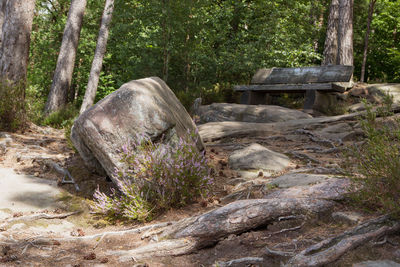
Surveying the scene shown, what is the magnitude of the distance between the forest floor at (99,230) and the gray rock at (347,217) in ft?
0.13

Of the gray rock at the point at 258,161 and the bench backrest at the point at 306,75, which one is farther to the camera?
the bench backrest at the point at 306,75

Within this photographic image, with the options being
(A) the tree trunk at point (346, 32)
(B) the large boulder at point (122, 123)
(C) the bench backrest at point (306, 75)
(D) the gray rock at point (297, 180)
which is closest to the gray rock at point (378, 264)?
(D) the gray rock at point (297, 180)

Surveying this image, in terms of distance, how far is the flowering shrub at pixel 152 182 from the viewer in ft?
12.5

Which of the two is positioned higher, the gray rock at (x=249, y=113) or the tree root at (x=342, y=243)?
the gray rock at (x=249, y=113)

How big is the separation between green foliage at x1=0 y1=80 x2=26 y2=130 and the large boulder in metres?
3.63

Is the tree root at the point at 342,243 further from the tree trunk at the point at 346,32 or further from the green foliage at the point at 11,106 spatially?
the tree trunk at the point at 346,32

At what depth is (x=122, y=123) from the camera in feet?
13.7

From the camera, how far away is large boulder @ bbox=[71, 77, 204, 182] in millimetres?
4113

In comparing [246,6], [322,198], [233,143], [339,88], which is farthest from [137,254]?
[246,6]

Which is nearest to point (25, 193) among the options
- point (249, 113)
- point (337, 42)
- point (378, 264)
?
point (378, 264)

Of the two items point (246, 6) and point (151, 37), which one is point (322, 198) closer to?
point (151, 37)

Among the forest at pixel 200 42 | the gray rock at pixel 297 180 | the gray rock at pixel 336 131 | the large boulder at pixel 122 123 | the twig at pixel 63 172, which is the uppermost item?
the forest at pixel 200 42

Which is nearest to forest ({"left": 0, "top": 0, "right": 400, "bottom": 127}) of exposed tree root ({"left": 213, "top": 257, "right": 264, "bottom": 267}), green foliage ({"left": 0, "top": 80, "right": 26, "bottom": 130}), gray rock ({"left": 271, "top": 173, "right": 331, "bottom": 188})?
green foliage ({"left": 0, "top": 80, "right": 26, "bottom": 130})

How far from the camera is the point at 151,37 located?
38.8 ft
